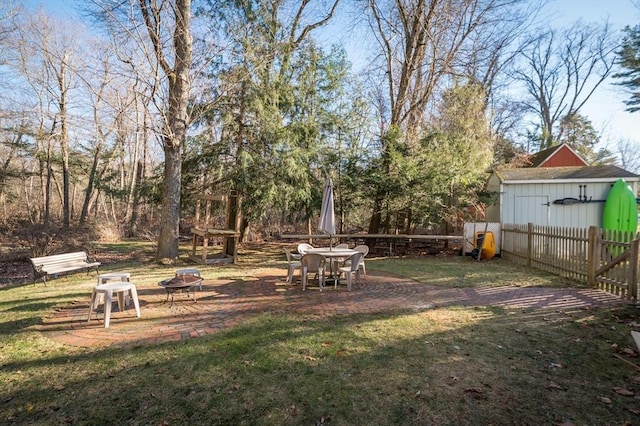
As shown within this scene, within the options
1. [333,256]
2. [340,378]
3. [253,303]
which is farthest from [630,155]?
[340,378]

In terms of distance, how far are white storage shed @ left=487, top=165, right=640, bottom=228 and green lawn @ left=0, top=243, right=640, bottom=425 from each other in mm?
8690

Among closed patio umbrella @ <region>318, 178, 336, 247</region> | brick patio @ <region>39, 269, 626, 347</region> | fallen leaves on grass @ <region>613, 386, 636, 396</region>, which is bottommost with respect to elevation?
fallen leaves on grass @ <region>613, 386, 636, 396</region>

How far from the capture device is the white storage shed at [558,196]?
501 inches

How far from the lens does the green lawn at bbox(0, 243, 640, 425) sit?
9.29 ft

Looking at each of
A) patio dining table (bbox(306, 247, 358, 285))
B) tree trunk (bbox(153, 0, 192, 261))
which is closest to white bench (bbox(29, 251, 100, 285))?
tree trunk (bbox(153, 0, 192, 261))

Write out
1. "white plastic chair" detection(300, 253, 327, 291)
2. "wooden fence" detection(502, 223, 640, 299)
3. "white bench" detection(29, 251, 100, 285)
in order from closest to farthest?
"wooden fence" detection(502, 223, 640, 299) → "white plastic chair" detection(300, 253, 327, 291) → "white bench" detection(29, 251, 100, 285)

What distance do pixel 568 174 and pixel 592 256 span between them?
7389 mm

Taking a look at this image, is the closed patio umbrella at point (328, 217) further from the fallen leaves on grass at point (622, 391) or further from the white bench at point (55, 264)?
the white bench at point (55, 264)

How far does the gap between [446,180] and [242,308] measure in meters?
9.42

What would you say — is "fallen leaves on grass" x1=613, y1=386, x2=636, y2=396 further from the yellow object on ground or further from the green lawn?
the yellow object on ground

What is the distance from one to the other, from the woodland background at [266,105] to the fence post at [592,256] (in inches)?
222

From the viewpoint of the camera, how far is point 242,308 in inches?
222

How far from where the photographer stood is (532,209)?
521 inches

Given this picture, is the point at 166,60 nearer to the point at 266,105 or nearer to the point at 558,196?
the point at 266,105
